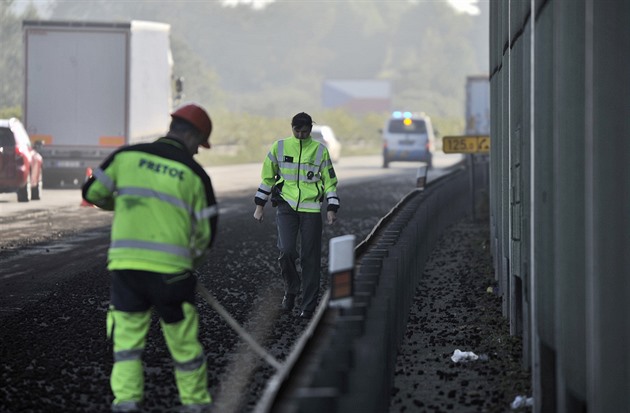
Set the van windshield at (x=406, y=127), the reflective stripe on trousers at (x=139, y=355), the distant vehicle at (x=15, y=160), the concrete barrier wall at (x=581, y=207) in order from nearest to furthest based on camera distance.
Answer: the concrete barrier wall at (x=581, y=207)
the reflective stripe on trousers at (x=139, y=355)
the distant vehicle at (x=15, y=160)
the van windshield at (x=406, y=127)

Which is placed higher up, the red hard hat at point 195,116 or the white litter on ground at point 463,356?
the red hard hat at point 195,116

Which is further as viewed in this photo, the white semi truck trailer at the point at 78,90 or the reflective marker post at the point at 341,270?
the white semi truck trailer at the point at 78,90

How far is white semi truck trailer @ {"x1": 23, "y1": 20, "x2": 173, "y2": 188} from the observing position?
32.7m

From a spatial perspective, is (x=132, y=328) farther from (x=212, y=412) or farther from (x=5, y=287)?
→ (x=5, y=287)

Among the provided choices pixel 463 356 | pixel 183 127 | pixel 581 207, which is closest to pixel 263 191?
pixel 463 356

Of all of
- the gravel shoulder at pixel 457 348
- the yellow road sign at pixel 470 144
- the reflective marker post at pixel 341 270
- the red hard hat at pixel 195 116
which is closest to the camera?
the reflective marker post at pixel 341 270

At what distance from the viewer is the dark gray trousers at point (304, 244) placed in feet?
39.3

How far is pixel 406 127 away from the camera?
160 ft

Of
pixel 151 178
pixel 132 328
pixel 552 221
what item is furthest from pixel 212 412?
pixel 552 221

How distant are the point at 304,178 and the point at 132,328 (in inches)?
193

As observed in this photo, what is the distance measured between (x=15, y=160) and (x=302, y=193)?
16.3 metres

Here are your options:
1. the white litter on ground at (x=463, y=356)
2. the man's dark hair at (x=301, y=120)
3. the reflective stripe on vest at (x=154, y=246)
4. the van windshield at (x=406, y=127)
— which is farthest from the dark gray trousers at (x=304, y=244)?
the van windshield at (x=406, y=127)

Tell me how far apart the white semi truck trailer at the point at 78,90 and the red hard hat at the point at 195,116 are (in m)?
25.2

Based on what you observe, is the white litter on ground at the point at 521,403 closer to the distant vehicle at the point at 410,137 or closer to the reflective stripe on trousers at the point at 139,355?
the reflective stripe on trousers at the point at 139,355
